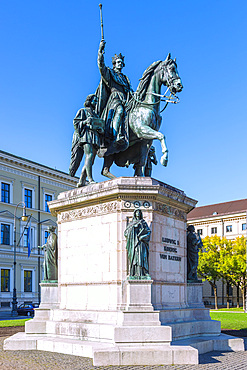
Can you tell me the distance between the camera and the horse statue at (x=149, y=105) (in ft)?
47.5

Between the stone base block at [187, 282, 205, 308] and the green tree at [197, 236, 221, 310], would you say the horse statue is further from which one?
the green tree at [197, 236, 221, 310]

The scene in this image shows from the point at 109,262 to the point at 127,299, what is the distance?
49.9 inches

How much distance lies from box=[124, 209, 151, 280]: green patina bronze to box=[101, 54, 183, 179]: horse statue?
2959 mm

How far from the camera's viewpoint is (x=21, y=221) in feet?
184

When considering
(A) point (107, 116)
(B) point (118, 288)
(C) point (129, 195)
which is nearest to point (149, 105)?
(A) point (107, 116)

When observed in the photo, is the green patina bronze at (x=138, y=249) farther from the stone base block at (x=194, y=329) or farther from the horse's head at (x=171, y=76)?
the horse's head at (x=171, y=76)

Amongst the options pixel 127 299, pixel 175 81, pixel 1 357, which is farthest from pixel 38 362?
pixel 175 81

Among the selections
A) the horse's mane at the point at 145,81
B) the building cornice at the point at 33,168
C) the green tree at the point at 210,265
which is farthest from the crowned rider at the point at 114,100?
the green tree at the point at 210,265

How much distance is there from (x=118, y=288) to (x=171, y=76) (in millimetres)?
6457

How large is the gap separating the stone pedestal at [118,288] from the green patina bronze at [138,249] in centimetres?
27

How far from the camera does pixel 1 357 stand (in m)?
12.2

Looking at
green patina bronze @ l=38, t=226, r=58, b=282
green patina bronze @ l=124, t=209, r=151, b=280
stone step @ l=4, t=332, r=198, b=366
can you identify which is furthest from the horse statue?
stone step @ l=4, t=332, r=198, b=366

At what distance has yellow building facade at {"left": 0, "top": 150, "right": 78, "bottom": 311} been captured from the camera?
53031mm

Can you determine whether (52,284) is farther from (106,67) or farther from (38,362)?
(106,67)
